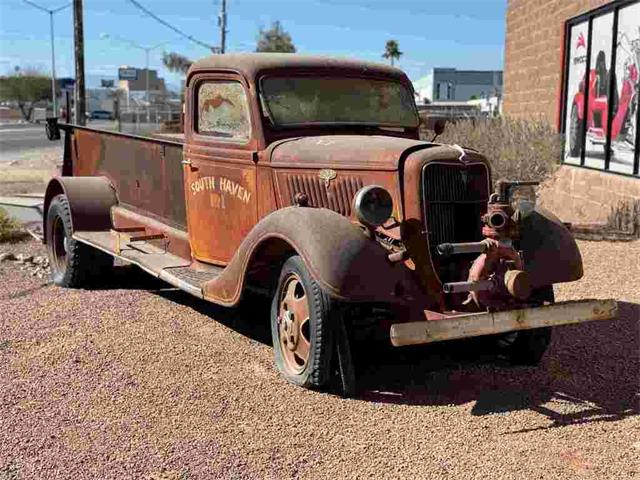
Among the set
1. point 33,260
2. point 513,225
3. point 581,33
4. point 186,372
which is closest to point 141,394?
point 186,372

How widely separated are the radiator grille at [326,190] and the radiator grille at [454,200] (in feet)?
1.46

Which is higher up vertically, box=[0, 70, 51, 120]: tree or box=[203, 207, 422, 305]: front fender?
box=[0, 70, 51, 120]: tree

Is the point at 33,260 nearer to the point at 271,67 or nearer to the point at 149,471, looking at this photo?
the point at 271,67

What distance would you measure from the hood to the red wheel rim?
763 millimetres

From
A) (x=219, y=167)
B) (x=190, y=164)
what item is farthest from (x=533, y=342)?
(x=190, y=164)

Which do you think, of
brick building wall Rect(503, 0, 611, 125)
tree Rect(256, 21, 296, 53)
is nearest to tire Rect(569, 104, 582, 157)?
brick building wall Rect(503, 0, 611, 125)

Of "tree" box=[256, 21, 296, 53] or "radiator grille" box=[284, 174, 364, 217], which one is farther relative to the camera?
"tree" box=[256, 21, 296, 53]

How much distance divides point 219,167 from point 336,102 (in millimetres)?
926

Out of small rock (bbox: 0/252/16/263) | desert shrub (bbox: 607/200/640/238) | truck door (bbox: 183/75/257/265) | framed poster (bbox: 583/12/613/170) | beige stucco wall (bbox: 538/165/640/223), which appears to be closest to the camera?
truck door (bbox: 183/75/257/265)

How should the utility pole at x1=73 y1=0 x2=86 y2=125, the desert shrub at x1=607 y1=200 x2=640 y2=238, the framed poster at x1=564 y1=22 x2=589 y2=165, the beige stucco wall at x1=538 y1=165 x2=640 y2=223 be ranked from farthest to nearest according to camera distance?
the utility pole at x1=73 y1=0 x2=86 y2=125
the framed poster at x1=564 y1=22 x2=589 y2=165
the beige stucco wall at x1=538 y1=165 x2=640 y2=223
the desert shrub at x1=607 y1=200 x2=640 y2=238

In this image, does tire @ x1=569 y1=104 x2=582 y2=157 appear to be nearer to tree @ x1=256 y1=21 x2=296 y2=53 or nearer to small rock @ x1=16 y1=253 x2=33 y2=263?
small rock @ x1=16 y1=253 x2=33 y2=263

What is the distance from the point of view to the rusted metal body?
432 cm

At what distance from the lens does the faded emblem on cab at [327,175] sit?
4852 mm

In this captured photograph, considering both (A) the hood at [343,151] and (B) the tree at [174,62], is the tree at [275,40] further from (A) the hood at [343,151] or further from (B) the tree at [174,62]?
(A) the hood at [343,151]
